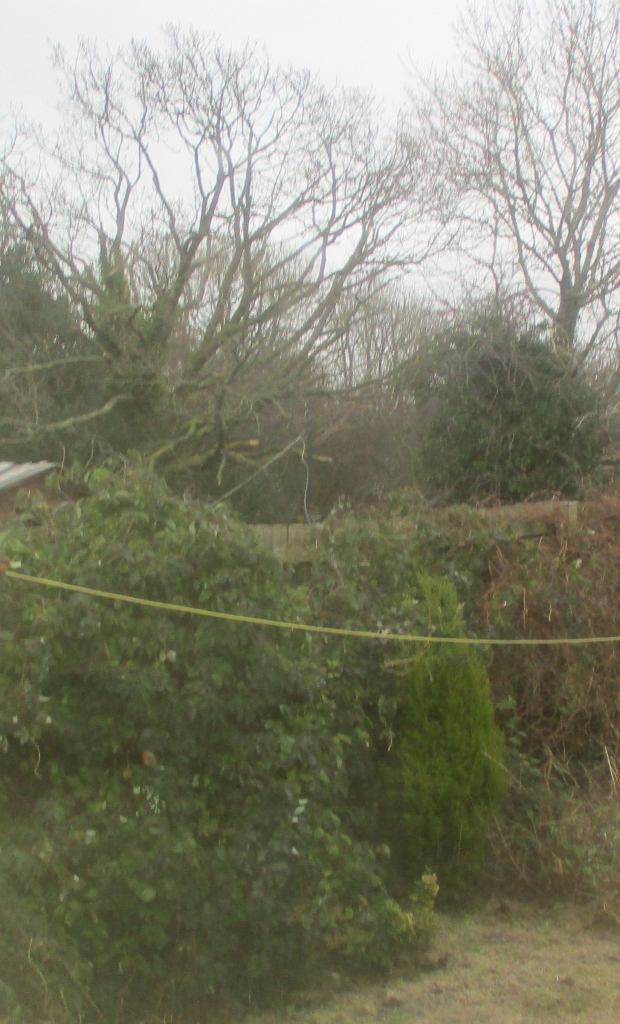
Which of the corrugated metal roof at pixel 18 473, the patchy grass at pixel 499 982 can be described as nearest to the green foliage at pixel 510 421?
the corrugated metal roof at pixel 18 473

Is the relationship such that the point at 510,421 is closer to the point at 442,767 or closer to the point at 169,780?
the point at 442,767

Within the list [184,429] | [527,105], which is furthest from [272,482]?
[527,105]

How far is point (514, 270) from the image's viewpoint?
13523mm

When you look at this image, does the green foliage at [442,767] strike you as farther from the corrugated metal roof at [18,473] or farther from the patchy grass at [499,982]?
the corrugated metal roof at [18,473]

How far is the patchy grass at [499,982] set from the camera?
351 cm

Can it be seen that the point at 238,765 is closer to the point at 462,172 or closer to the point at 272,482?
the point at 462,172

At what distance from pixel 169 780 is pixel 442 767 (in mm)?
1547

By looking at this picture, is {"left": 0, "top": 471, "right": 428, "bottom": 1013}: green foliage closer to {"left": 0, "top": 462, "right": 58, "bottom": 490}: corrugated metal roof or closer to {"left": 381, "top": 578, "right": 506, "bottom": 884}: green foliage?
{"left": 381, "top": 578, "right": 506, "bottom": 884}: green foliage

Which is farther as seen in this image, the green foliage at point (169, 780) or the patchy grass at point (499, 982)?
the patchy grass at point (499, 982)

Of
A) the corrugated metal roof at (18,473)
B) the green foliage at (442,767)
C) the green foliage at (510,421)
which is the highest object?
the green foliage at (510,421)

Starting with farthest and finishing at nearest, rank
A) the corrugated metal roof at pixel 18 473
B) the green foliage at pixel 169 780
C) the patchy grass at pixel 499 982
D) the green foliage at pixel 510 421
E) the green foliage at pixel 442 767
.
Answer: the green foliage at pixel 510 421 < the corrugated metal roof at pixel 18 473 < the green foliage at pixel 442 767 < the patchy grass at pixel 499 982 < the green foliage at pixel 169 780

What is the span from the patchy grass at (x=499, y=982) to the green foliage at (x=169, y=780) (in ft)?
0.53

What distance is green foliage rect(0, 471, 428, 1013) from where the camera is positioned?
3367mm

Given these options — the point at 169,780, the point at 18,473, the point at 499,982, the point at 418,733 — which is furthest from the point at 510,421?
the point at 169,780
